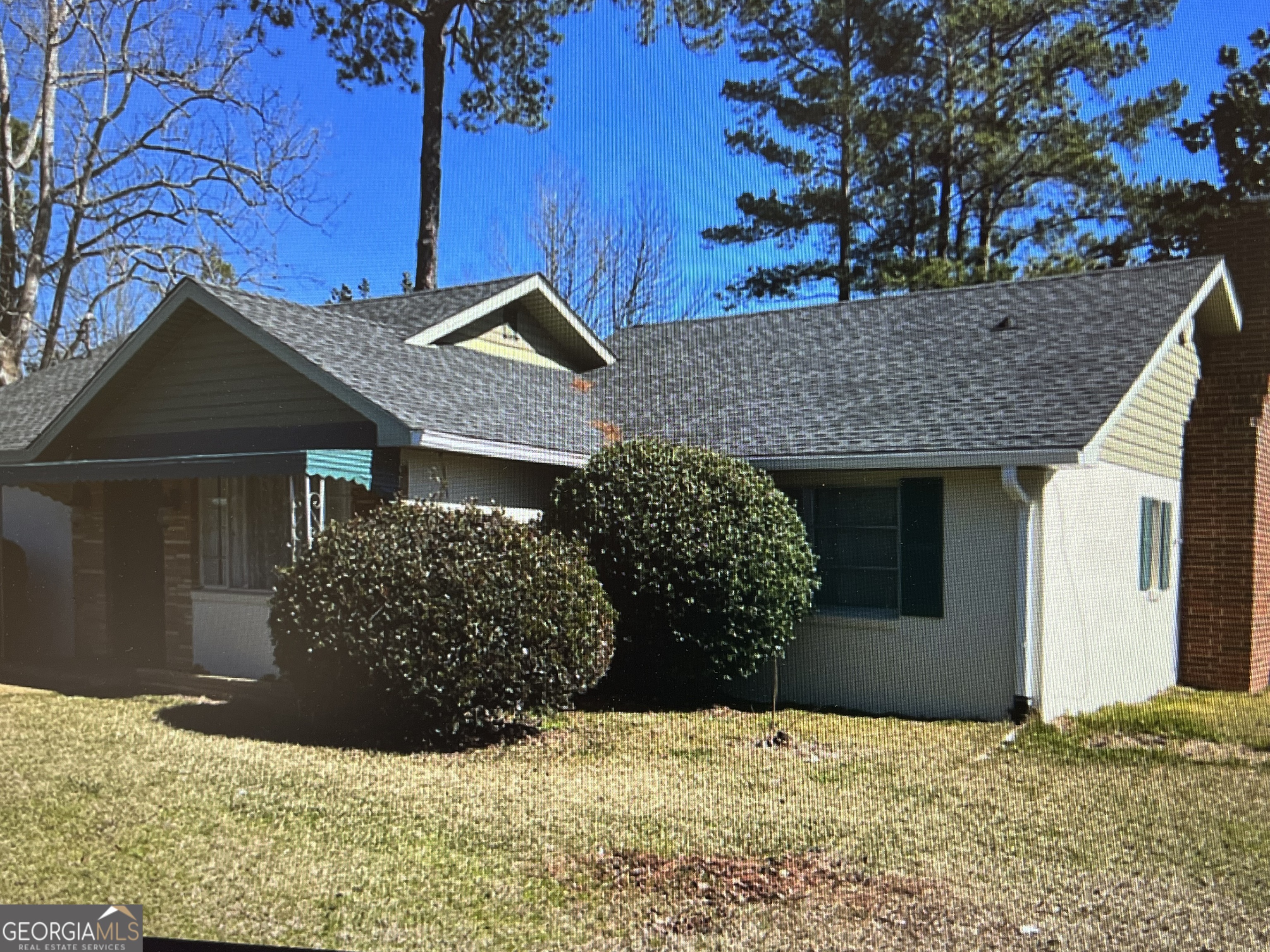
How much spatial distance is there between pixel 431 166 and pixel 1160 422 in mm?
15546

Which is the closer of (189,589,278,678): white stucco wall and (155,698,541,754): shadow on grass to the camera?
(155,698,541,754): shadow on grass

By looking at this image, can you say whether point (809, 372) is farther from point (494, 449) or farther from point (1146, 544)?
point (494, 449)

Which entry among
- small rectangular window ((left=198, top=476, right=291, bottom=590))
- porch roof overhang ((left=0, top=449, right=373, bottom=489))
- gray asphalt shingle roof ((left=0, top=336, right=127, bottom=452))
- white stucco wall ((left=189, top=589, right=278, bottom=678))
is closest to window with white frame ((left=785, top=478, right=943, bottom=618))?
porch roof overhang ((left=0, top=449, right=373, bottom=489))

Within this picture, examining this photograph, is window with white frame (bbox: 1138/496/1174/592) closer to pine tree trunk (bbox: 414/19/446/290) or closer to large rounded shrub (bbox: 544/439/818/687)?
large rounded shrub (bbox: 544/439/818/687)

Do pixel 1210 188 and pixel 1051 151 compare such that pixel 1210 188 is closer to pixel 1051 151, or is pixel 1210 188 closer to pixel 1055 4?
pixel 1051 151

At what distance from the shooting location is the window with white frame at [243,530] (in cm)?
1168

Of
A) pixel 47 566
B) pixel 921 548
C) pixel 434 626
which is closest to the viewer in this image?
pixel 434 626

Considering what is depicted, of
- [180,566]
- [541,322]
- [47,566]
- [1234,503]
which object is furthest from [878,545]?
[47,566]

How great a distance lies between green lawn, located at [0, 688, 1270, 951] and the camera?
493cm

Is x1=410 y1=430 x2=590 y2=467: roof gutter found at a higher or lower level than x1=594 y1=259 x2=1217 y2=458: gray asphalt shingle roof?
lower

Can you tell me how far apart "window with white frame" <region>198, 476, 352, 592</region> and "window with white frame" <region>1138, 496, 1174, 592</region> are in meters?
8.56

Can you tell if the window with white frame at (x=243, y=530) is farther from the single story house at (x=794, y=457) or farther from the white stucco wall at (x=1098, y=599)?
the white stucco wall at (x=1098, y=599)

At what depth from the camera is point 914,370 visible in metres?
12.4

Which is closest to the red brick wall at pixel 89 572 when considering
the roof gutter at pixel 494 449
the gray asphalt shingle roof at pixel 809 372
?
the gray asphalt shingle roof at pixel 809 372
